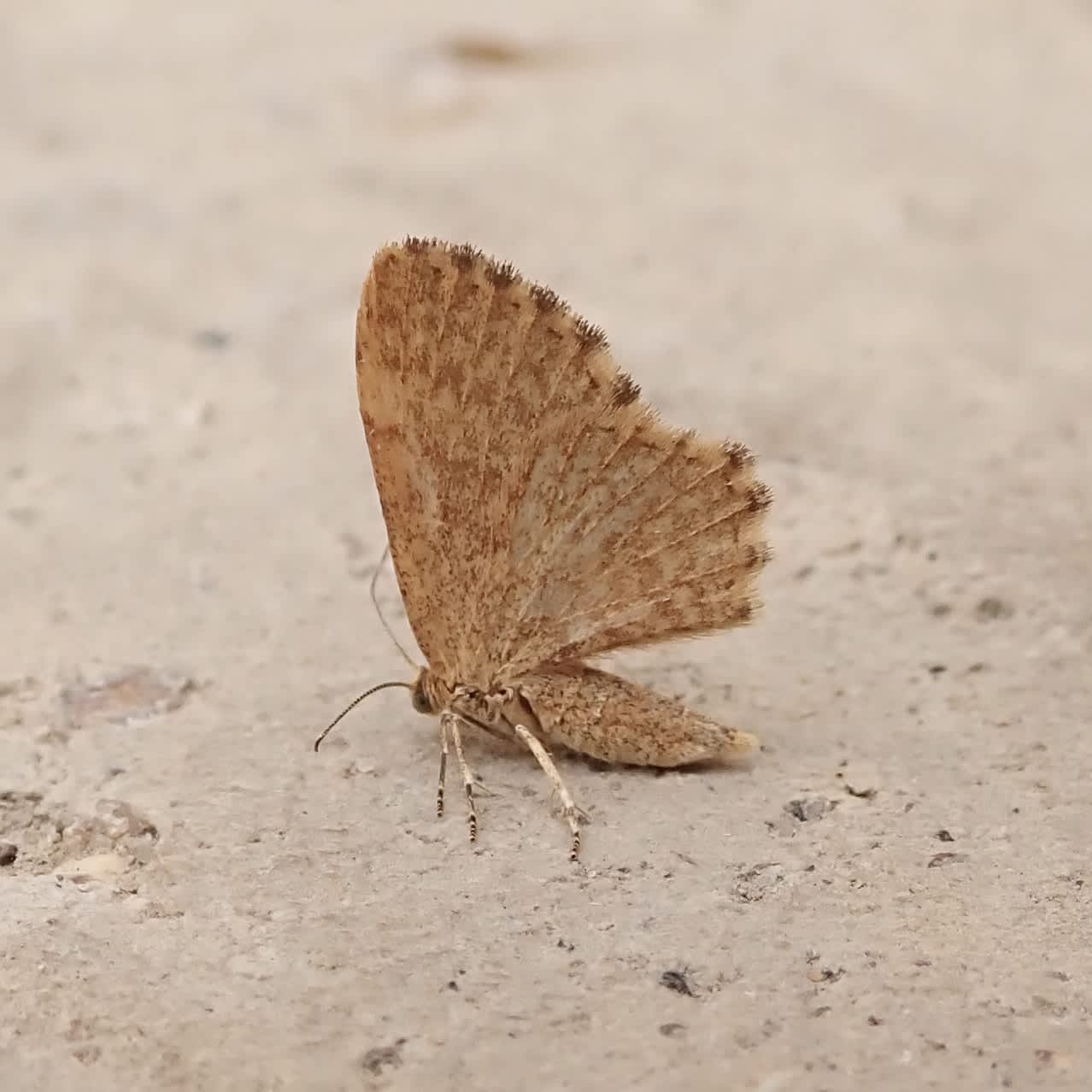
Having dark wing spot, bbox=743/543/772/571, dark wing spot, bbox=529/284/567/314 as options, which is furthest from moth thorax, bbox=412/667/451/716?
dark wing spot, bbox=529/284/567/314

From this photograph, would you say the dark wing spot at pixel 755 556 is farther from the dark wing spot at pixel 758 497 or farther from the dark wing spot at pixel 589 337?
the dark wing spot at pixel 589 337

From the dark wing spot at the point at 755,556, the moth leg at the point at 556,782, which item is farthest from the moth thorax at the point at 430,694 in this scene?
the dark wing spot at the point at 755,556

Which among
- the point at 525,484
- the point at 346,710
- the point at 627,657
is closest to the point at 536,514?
the point at 525,484

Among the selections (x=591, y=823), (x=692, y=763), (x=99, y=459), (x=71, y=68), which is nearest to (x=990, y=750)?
(x=692, y=763)

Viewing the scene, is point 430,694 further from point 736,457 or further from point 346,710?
point 736,457

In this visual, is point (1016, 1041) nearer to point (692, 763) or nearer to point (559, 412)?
point (692, 763)

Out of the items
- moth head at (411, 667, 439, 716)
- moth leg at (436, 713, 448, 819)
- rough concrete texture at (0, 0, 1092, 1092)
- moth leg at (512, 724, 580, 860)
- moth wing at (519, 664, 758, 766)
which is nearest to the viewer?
rough concrete texture at (0, 0, 1092, 1092)

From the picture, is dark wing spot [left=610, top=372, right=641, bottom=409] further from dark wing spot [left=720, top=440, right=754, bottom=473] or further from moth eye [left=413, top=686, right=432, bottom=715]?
moth eye [left=413, top=686, right=432, bottom=715]
